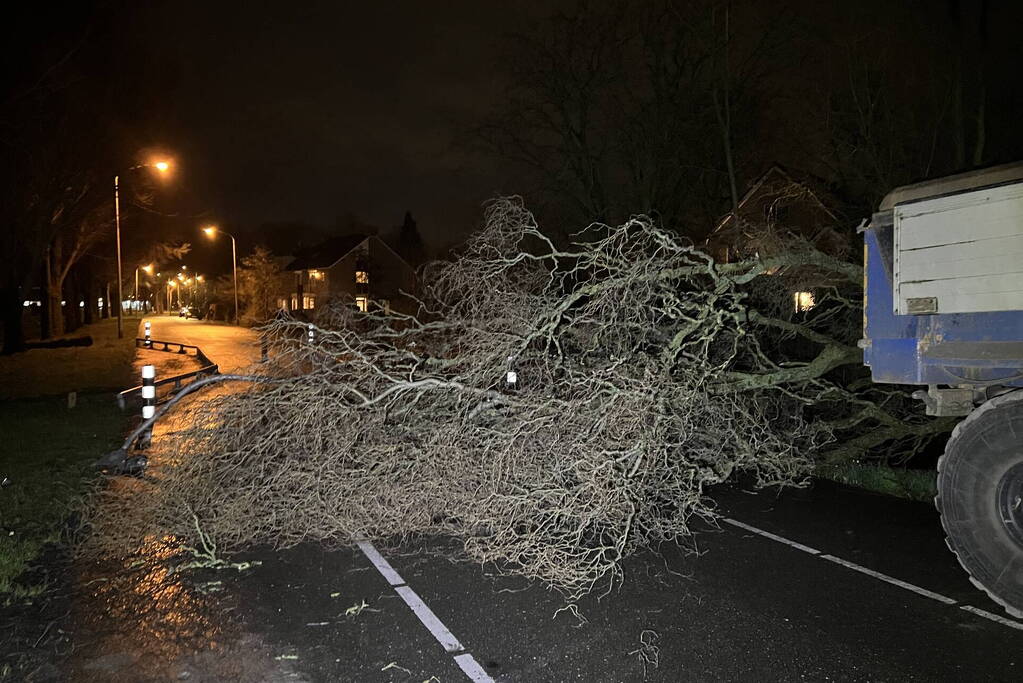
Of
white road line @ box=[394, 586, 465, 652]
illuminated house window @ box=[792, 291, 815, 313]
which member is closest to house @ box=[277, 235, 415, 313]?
illuminated house window @ box=[792, 291, 815, 313]

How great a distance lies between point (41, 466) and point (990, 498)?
9297 mm

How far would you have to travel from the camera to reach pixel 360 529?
6082mm

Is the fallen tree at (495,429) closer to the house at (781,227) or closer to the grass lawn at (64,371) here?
the house at (781,227)

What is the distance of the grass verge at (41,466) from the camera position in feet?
18.5

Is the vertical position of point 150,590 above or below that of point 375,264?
below

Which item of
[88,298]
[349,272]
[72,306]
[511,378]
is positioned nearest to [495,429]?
[511,378]

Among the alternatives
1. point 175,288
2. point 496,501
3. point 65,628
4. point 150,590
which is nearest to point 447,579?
point 496,501

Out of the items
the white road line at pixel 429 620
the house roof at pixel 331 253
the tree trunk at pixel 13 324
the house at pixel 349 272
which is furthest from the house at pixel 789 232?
the house roof at pixel 331 253

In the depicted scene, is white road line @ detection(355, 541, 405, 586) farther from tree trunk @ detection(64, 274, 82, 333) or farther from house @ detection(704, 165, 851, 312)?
tree trunk @ detection(64, 274, 82, 333)

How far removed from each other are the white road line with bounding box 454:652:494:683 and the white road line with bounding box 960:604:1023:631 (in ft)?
9.90

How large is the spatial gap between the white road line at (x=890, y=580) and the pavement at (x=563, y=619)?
0.02 meters

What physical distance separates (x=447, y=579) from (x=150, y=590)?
1.99 meters

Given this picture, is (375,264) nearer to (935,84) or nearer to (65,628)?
(935,84)

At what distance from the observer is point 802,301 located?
11.6 m
